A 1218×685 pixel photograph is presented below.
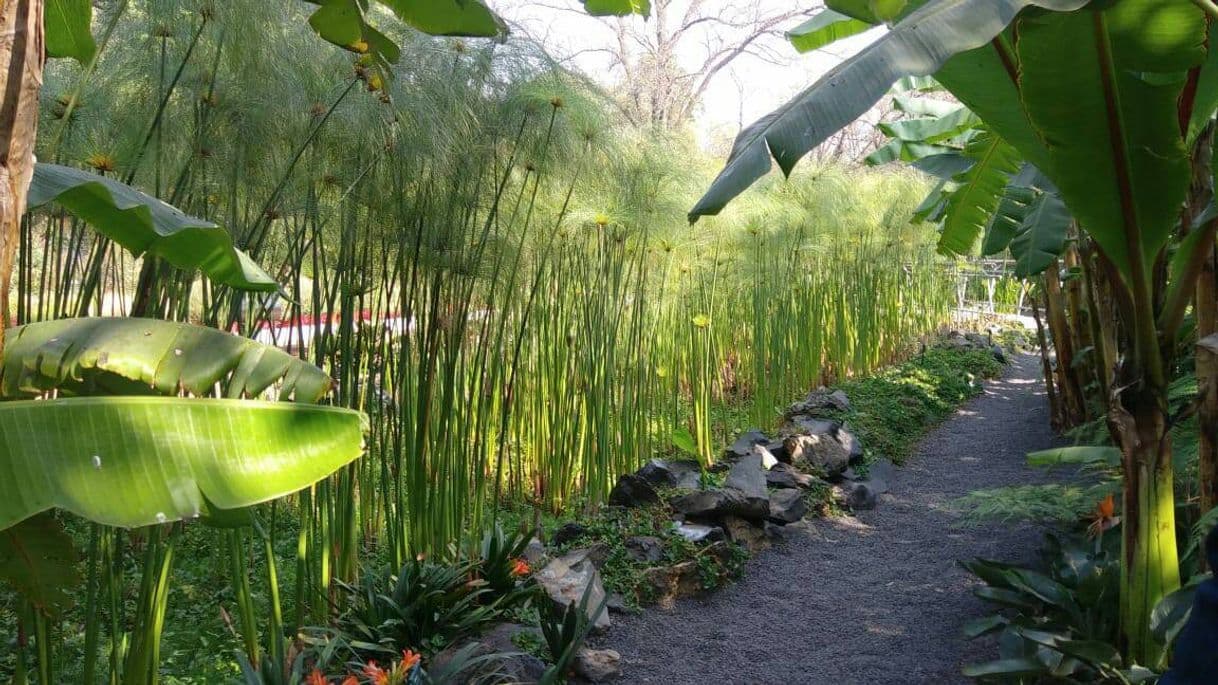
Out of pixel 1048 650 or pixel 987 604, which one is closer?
pixel 1048 650

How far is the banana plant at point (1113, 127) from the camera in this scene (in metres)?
1.46

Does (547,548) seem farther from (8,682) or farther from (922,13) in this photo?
(922,13)

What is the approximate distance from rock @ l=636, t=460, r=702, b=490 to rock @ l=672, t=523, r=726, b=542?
35 centimetres

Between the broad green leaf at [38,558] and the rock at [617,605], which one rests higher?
the broad green leaf at [38,558]

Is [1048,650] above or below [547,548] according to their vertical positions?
above

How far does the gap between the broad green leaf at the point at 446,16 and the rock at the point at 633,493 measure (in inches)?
89.3

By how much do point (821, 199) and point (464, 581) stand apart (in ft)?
14.9

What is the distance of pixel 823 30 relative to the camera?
3439 mm

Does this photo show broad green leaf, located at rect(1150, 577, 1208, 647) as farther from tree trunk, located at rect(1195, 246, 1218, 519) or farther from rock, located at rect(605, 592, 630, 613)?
rock, located at rect(605, 592, 630, 613)

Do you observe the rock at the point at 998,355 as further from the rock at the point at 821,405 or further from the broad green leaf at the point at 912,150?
the broad green leaf at the point at 912,150

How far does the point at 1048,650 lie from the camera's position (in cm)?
220

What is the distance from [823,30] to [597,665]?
2.45 metres

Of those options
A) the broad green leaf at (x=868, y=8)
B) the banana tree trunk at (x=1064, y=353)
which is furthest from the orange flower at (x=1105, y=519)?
the banana tree trunk at (x=1064, y=353)

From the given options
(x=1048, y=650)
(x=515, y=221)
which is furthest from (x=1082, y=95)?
(x=515, y=221)
